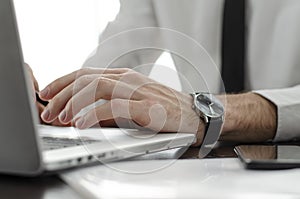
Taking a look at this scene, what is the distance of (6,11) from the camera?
46 centimetres

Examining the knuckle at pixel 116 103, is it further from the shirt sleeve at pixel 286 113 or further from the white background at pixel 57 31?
the white background at pixel 57 31

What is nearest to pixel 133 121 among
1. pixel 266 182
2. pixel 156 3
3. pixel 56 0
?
pixel 266 182

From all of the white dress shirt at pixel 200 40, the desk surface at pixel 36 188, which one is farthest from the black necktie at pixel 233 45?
the desk surface at pixel 36 188

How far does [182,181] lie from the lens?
1.71ft

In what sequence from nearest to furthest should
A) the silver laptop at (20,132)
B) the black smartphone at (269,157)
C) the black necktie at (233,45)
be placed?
1. the silver laptop at (20,132)
2. the black smartphone at (269,157)
3. the black necktie at (233,45)

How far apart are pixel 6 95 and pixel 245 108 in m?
0.53

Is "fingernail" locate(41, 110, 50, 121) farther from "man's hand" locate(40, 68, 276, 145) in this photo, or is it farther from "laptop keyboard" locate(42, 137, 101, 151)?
"laptop keyboard" locate(42, 137, 101, 151)

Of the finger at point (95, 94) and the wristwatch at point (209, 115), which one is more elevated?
the finger at point (95, 94)

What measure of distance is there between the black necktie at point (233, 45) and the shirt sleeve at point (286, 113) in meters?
Answer: 0.25

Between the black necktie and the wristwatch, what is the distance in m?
0.36


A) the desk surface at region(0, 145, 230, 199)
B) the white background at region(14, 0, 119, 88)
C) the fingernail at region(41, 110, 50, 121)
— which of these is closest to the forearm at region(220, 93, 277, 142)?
the fingernail at region(41, 110, 50, 121)

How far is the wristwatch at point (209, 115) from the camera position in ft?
2.58

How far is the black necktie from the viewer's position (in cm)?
121

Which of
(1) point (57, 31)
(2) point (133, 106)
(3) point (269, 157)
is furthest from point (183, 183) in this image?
(1) point (57, 31)
